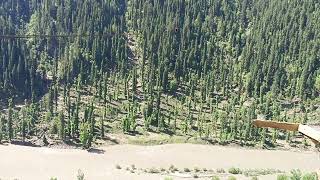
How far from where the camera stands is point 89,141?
102 metres

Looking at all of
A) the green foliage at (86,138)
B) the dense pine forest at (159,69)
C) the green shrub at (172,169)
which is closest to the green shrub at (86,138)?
the green foliage at (86,138)

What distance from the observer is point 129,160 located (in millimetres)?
95500

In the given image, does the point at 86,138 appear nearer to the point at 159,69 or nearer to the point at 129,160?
the point at 129,160

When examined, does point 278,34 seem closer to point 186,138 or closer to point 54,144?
point 186,138

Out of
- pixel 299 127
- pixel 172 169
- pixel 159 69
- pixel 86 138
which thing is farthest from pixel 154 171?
pixel 299 127

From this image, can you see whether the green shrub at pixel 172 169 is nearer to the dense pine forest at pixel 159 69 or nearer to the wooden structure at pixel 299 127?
the dense pine forest at pixel 159 69

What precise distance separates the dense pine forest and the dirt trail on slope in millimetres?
5588

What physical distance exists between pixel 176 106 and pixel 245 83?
80.3 feet

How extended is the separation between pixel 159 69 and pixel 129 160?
51097 mm

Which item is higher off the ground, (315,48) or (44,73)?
(315,48)

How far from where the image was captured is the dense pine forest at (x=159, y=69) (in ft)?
371

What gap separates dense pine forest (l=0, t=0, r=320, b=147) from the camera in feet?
371

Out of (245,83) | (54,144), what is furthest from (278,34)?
(54,144)

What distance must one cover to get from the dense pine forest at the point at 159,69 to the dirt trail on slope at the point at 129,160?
559 cm
